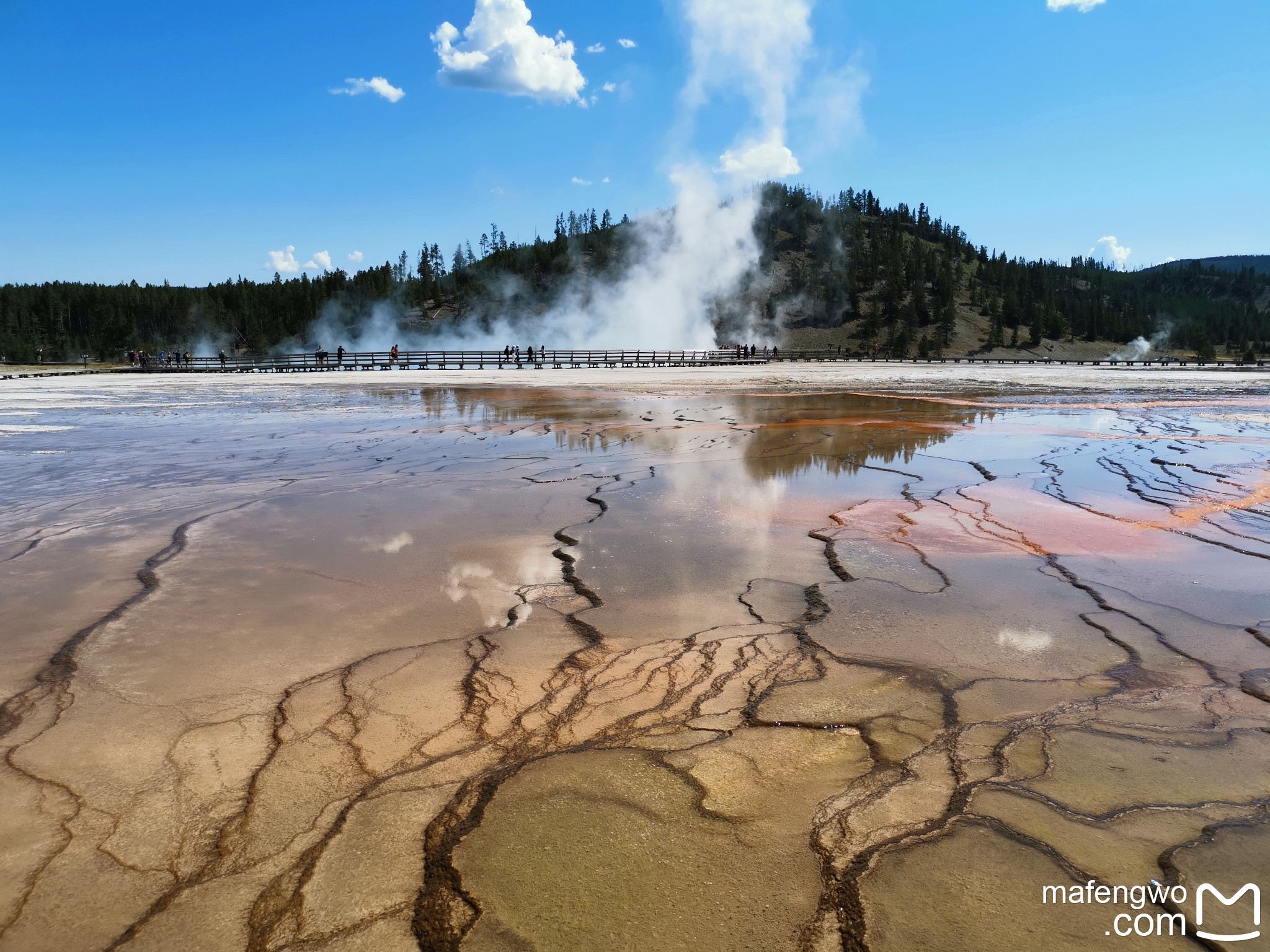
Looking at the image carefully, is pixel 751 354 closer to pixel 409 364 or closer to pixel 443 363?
pixel 443 363

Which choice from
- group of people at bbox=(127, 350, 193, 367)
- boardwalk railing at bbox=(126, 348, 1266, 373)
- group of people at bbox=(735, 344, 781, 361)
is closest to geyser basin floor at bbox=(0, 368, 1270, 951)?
boardwalk railing at bbox=(126, 348, 1266, 373)

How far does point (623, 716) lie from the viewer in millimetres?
3422

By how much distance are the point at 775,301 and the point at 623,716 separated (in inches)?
4884

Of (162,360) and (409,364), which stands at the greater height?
(162,360)

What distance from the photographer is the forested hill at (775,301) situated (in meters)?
108

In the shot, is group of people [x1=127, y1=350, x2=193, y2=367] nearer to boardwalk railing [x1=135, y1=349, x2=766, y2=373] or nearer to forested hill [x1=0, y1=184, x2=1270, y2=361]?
boardwalk railing [x1=135, y1=349, x2=766, y2=373]

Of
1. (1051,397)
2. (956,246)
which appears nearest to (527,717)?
(1051,397)

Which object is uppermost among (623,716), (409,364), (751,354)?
(751,354)

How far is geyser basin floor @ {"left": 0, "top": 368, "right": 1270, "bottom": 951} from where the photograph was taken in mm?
2305

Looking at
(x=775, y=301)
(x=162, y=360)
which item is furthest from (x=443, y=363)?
(x=775, y=301)

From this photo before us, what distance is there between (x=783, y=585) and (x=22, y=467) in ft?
34.2

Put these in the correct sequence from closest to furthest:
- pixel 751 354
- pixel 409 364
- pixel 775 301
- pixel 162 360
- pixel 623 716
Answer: pixel 623 716
pixel 409 364
pixel 162 360
pixel 751 354
pixel 775 301

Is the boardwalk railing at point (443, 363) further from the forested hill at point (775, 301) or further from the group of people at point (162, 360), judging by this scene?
the forested hill at point (775, 301)

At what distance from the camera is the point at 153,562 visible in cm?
576
